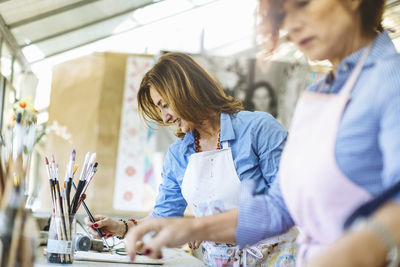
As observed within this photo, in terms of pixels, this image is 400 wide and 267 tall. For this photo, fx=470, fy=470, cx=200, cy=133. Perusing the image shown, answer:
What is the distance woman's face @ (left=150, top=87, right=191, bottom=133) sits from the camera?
2.12 meters

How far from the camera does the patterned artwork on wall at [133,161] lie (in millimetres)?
4938

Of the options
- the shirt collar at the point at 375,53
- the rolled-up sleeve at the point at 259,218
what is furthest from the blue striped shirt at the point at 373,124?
the rolled-up sleeve at the point at 259,218

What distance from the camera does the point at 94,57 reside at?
5.15 m

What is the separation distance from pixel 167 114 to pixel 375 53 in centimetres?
128

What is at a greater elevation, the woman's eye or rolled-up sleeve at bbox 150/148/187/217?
the woman's eye

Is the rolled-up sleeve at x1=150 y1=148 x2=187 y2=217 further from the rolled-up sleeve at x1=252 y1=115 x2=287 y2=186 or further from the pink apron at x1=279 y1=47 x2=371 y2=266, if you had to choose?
the pink apron at x1=279 y1=47 x2=371 y2=266

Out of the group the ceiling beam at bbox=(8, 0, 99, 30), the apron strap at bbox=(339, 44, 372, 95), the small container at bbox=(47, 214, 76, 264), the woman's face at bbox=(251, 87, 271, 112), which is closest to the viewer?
the apron strap at bbox=(339, 44, 372, 95)

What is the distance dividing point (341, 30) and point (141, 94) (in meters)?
1.48

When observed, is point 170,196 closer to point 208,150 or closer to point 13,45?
point 208,150

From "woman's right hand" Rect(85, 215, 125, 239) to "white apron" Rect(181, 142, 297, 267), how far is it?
12.4 inches

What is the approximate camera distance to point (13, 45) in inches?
187

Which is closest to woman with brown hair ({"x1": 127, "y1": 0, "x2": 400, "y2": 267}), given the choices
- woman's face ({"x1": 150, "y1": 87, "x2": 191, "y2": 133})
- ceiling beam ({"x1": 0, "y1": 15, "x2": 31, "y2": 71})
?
woman's face ({"x1": 150, "y1": 87, "x2": 191, "y2": 133})

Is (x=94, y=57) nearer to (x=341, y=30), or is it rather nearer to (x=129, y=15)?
(x=129, y=15)

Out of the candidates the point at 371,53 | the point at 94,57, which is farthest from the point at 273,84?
the point at 371,53
